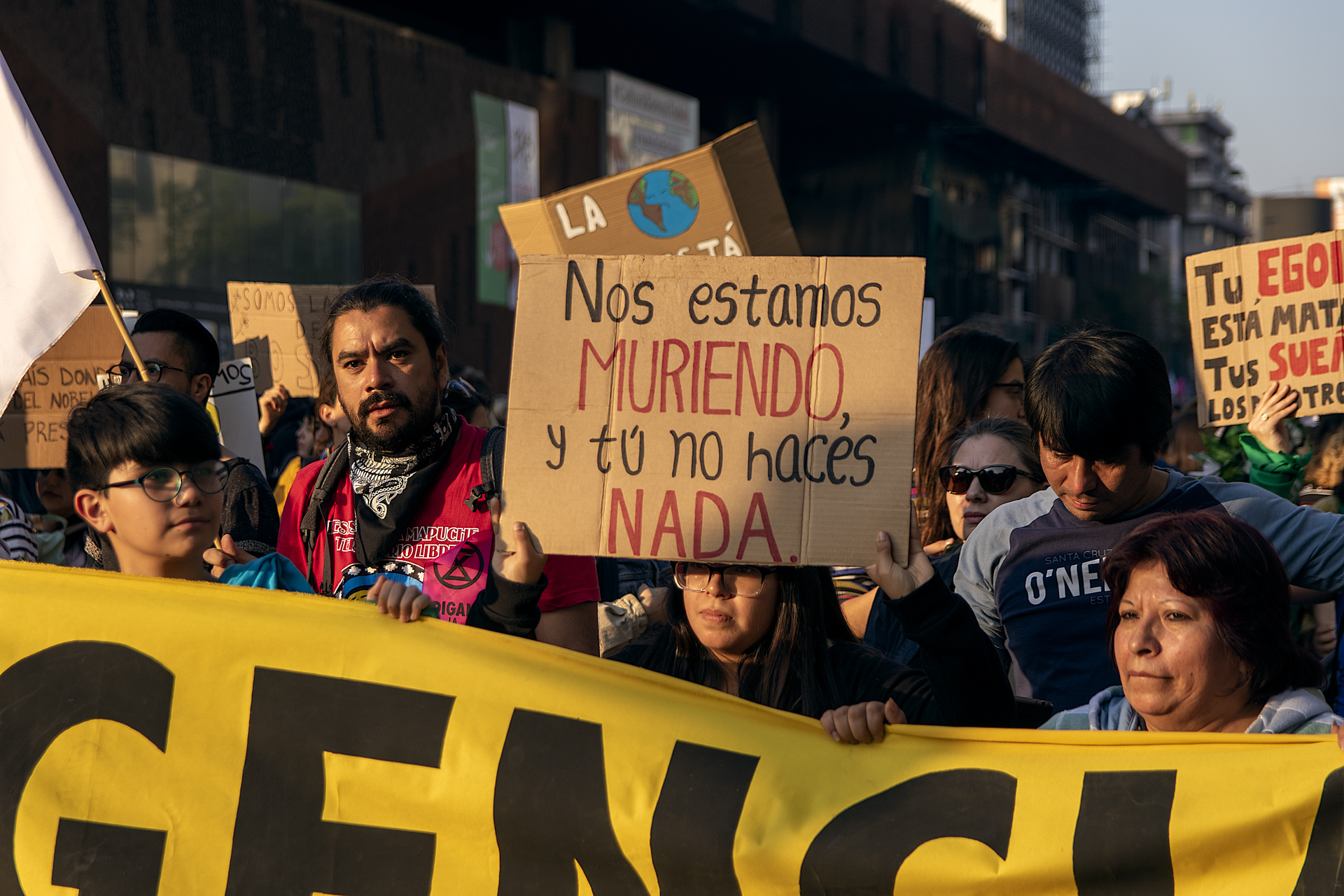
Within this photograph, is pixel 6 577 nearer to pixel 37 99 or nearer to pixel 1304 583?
pixel 1304 583

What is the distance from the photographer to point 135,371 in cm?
413

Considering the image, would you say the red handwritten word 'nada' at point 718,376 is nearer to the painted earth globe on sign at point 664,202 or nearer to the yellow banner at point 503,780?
the yellow banner at point 503,780

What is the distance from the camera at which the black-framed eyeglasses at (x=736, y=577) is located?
254 centimetres

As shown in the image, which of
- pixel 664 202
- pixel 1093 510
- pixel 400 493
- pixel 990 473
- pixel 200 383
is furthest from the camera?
pixel 664 202

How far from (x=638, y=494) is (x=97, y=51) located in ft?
48.7

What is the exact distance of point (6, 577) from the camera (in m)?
2.67

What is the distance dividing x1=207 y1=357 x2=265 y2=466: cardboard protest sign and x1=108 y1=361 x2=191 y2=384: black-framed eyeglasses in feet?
1.18

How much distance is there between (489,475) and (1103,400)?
1.29m

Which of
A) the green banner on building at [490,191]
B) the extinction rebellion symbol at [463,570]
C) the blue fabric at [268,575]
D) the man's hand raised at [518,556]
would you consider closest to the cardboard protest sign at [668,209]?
the extinction rebellion symbol at [463,570]

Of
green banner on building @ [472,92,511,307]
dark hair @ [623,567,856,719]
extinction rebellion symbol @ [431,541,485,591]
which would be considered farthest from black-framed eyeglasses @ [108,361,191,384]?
green banner on building @ [472,92,511,307]

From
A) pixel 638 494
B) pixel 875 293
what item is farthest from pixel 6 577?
pixel 875 293

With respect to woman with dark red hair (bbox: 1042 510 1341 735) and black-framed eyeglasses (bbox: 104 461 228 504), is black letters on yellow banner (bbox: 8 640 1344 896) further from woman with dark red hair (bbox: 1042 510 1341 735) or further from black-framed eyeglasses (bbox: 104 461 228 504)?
black-framed eyeglasses (bbox: 104 461 228 504)

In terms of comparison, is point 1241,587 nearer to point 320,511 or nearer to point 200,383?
point 320,511

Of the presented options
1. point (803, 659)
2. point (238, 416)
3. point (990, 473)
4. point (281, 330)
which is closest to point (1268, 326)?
point (990, 473)
